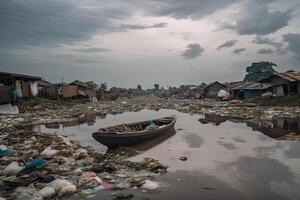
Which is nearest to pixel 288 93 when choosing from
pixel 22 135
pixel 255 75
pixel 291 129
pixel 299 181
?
pixel 291 129

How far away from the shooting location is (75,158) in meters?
9.37

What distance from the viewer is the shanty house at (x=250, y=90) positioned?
128ft

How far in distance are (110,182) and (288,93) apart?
28.4 meters

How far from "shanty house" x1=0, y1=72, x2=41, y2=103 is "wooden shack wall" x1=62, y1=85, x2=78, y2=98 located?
6.52 meters

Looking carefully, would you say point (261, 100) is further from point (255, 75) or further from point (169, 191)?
point (255, 75)

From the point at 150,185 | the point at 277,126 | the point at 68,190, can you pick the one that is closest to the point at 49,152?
the point at 68,190

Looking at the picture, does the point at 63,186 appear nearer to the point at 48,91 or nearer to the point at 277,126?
the point at 277,126

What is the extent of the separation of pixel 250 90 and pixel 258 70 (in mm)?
30464

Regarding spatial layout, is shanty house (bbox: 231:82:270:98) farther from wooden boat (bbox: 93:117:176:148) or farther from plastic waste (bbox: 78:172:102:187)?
plastic waste (bbox: 78:172:102:187)

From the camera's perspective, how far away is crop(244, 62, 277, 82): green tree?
66188mm

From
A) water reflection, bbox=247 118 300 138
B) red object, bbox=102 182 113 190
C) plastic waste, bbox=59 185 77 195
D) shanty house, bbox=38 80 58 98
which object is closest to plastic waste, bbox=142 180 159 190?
red object, bbox=102 182 113 190

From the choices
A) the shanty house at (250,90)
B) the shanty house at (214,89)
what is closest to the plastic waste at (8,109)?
the shanty house at (250,90)

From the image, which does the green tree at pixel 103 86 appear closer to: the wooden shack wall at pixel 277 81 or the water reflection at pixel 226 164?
the wooden shack wall at pixel 277 81

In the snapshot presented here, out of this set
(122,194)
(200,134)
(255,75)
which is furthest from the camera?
(255,75)
